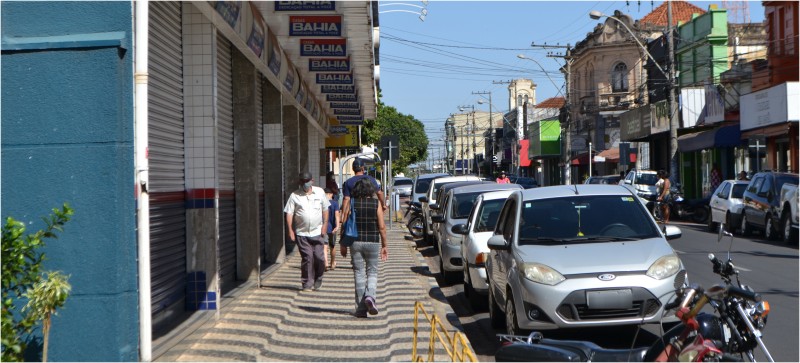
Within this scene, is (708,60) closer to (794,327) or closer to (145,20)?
(794,327)

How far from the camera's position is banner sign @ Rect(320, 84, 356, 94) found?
22.9 m

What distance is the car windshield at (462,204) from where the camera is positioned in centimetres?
1819

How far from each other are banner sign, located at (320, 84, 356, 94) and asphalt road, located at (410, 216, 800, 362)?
14.4 feet

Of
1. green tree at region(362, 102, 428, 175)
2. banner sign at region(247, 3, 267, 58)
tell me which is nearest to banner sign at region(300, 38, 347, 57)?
banner sign at region(247, 3, 267, 58)

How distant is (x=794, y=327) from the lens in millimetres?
10703

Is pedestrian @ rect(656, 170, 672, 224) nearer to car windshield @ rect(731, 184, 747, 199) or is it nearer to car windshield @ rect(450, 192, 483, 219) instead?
car windshield @ rect(731, 184, 747, 199)

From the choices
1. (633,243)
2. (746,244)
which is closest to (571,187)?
(633,243)

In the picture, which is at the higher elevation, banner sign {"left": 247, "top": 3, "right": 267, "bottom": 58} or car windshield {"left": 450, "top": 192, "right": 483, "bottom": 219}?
banner sign {"left": 247, "top": 3, "right": 267, "bottom": 58}

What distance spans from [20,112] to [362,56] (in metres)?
11.9

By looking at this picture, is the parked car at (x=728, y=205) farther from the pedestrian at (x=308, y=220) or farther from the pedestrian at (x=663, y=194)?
the pedestrian at (x=308, y=220)

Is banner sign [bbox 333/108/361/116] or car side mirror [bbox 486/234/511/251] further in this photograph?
banner sign [bbox 333/108/361/116]

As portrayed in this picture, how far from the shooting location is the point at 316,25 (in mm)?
14242

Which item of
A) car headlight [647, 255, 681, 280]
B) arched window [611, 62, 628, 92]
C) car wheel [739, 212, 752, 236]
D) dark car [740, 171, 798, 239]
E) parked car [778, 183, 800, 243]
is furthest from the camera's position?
arched window [611, 62, 628, 92]

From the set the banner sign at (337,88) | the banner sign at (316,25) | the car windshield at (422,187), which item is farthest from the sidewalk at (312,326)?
the car windshield at (422,187)
